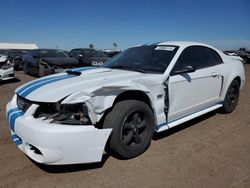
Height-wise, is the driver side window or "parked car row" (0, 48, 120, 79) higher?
the driver side window

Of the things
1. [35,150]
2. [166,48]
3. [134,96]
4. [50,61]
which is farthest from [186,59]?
[50,61]

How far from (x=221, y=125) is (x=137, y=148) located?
2.04 metres

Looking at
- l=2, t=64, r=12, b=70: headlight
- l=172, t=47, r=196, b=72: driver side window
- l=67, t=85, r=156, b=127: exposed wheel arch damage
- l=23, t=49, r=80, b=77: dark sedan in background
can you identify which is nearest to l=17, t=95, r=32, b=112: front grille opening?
l=67, t=85, r=156, b=127: exposed wheel arch damage

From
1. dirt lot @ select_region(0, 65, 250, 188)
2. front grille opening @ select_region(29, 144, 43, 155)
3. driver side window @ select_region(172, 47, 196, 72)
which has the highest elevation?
driver side window @ select_region(172, 47, 196, 72)

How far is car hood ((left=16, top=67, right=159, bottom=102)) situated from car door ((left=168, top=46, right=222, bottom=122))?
1.52 feet

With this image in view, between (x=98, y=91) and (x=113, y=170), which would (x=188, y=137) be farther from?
(x=98, y=91)

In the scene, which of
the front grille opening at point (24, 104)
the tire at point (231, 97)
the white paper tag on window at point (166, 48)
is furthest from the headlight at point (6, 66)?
the tire at point (231, 97)

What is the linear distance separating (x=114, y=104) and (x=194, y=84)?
5.04 feet

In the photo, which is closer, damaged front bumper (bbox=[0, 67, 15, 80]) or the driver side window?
the driver side window

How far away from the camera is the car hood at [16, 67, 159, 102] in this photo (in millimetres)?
2534

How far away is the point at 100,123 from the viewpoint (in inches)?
105

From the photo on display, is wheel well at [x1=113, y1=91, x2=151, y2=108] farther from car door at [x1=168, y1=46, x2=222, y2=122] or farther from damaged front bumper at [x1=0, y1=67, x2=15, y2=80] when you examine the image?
damaged front bumper at [x1=0, y1=67, x2=15, y2=80]

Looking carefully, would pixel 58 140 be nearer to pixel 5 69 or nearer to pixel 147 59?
pixel 147 59

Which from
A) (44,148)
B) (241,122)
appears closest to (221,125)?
(241,122)
